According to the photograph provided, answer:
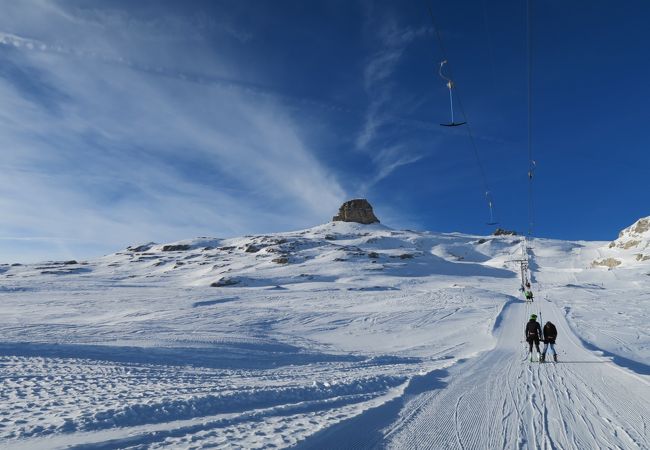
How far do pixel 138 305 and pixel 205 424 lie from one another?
3383 centimetres

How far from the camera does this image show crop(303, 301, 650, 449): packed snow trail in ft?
22.4

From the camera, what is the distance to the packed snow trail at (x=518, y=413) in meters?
6.82

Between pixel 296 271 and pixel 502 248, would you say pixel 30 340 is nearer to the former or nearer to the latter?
pixel 296 271

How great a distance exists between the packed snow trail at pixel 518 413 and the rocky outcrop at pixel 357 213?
160m

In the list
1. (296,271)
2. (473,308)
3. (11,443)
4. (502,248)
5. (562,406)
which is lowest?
Result: (11,443)

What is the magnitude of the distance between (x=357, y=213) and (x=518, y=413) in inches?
6566

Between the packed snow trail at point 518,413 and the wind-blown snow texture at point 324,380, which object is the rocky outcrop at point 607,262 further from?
the packed snow trail at point 518,413

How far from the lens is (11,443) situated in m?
6.10

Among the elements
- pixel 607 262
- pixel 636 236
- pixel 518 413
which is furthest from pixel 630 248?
pixel 518 413

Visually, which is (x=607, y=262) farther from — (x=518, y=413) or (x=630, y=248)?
(x=518, y=413)

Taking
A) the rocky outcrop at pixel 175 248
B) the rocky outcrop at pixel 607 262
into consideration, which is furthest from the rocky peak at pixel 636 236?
the rocky outcrop at pixel 175 248

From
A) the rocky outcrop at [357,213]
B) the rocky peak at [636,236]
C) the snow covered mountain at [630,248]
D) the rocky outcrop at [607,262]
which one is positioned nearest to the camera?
the snow covered mountain at [630,248]

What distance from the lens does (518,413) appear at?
8.39 m

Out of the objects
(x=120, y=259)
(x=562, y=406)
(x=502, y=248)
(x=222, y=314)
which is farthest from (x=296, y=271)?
(x=502, y=248)
